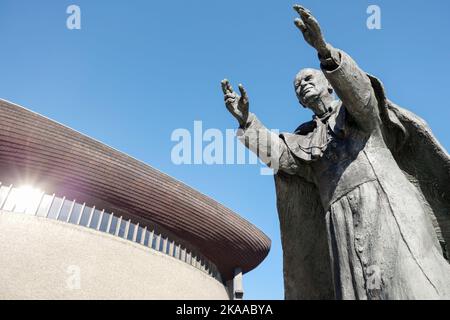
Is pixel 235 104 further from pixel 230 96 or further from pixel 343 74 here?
pixel 343 74

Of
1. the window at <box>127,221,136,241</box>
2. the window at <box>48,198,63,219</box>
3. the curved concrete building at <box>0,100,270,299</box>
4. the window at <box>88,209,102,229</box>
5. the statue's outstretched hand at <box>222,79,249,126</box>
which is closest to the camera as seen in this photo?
the statue's outstretched hand at <box>222,79,249,126</box>

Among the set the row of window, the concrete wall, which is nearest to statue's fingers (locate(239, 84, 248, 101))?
the concrete wall

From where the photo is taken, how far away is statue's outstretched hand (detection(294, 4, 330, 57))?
190cm

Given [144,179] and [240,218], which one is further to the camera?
[240,218]

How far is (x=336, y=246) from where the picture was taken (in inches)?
81.7

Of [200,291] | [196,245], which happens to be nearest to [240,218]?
[196,245]

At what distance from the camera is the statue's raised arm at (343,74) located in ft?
6.40

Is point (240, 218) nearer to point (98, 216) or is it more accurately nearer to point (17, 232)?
point (98, 216)

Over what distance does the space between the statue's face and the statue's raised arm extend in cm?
54

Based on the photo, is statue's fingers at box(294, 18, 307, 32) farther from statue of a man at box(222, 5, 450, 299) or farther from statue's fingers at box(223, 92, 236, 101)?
statue's fingers at box(223, 92, 236, 101)

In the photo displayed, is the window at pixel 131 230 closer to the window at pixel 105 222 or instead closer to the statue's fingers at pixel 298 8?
the window at pixel 105 222

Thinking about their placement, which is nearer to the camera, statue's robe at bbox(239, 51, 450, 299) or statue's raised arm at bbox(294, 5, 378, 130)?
statue's robe at bbox(239, 51, 450, 299)

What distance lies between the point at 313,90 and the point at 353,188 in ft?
3.00
